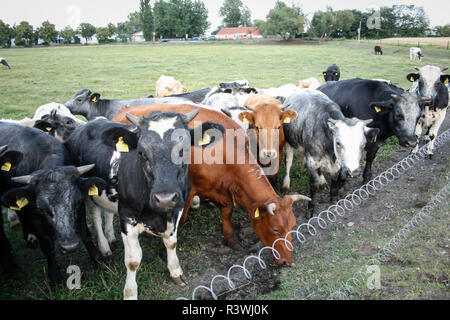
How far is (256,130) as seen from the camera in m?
5.65

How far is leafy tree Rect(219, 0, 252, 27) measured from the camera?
12275 cm

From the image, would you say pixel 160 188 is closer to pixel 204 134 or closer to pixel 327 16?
pixel 204 134

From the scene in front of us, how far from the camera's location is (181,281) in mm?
4105

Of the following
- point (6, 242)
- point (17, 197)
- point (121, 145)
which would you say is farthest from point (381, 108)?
point (6, 242)

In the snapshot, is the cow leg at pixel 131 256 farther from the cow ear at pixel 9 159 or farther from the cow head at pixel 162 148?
the cow ear at pixel 9 159

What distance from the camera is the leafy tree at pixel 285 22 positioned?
6812 cm

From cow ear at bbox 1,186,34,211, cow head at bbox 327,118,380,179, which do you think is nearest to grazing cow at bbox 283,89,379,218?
cow head at bbox 327,118,380,179

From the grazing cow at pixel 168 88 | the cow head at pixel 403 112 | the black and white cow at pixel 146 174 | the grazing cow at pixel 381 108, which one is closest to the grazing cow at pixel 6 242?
the black and white cow at pixel 146 174

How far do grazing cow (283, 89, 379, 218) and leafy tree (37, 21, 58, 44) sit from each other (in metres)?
70.5

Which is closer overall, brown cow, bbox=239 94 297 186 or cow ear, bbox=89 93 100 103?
brown cow, bbox=239 94 297 186

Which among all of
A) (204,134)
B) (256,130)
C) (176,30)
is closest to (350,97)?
(256,130)

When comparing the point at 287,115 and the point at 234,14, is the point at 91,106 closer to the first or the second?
the point at 287,115

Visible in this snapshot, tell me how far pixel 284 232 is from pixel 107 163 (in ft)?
7.83

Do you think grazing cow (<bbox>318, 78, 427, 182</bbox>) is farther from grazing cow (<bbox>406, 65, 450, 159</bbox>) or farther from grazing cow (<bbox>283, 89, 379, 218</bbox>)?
grazing cow (<bbox>406, 65, 450, 159</bbox>)
